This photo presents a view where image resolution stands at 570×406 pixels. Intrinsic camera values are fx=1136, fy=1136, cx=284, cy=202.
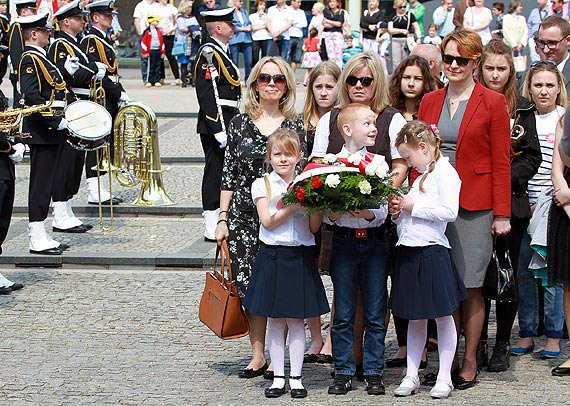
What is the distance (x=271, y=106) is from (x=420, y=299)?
152 cm

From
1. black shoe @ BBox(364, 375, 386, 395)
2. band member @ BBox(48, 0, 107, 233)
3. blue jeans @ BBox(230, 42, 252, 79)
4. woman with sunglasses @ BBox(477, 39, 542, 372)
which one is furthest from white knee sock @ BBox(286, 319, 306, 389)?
blue jeans @ BBox(230, 42, 252, 79)

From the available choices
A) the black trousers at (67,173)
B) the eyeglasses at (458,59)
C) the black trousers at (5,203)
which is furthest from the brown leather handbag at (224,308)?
the black trousers at (67,173)

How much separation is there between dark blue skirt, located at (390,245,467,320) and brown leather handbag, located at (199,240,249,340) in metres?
0.94

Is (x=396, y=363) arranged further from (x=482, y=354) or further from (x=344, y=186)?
(x=344, y=186)

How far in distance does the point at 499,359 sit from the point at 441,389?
2.48 feet

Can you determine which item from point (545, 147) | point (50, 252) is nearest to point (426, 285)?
point (545, 147)

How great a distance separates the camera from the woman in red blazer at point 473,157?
255 inches

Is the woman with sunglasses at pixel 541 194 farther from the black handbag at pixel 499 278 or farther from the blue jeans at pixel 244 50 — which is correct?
the blue jeans at pixel 244 50

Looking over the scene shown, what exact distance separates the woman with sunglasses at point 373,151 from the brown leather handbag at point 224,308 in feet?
1.95

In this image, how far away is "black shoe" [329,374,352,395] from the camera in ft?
21.1

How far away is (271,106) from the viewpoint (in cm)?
691

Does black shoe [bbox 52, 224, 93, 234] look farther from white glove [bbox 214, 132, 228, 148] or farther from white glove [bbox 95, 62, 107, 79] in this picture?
white glove [bbox 214, 132, 228, 148]

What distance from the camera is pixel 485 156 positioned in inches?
256

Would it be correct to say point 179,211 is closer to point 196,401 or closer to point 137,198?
point 137,198
